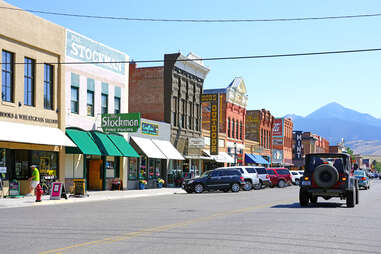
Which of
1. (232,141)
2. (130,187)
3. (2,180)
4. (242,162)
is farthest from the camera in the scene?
(242,162)

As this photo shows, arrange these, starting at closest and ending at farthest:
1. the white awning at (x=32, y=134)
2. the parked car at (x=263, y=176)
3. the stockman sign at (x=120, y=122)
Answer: the white awning at (x=32, y=134) → the stockman sign at (x=120, y=122) → the parked car at (x=263, y=176)

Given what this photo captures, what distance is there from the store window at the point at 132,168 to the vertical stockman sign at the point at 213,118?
13350 millimetres

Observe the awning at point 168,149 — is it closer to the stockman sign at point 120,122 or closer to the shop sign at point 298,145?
the stockman sign at point 120,122

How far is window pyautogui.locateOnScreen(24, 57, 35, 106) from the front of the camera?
27.6m

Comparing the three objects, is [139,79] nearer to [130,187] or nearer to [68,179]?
[130,187]

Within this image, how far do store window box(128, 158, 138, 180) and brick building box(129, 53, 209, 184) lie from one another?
19.6 feet

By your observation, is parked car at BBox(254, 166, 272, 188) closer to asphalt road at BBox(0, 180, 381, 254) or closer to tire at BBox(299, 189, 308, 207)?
tire at BBox(299, 189, 308, 207)

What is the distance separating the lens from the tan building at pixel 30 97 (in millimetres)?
25953

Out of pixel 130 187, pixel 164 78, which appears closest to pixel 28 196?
pixel 130 187

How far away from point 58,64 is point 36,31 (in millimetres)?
2469

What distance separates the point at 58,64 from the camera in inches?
1181

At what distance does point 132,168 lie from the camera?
127ft

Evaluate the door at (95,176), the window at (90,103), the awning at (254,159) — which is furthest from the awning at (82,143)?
the awning at (254,159)

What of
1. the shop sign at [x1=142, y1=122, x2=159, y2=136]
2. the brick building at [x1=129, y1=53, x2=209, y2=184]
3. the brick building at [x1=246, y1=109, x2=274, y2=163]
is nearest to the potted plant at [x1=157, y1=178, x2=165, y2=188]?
the brick building at [x1=129, y1=53, x2=209, y2=184]
